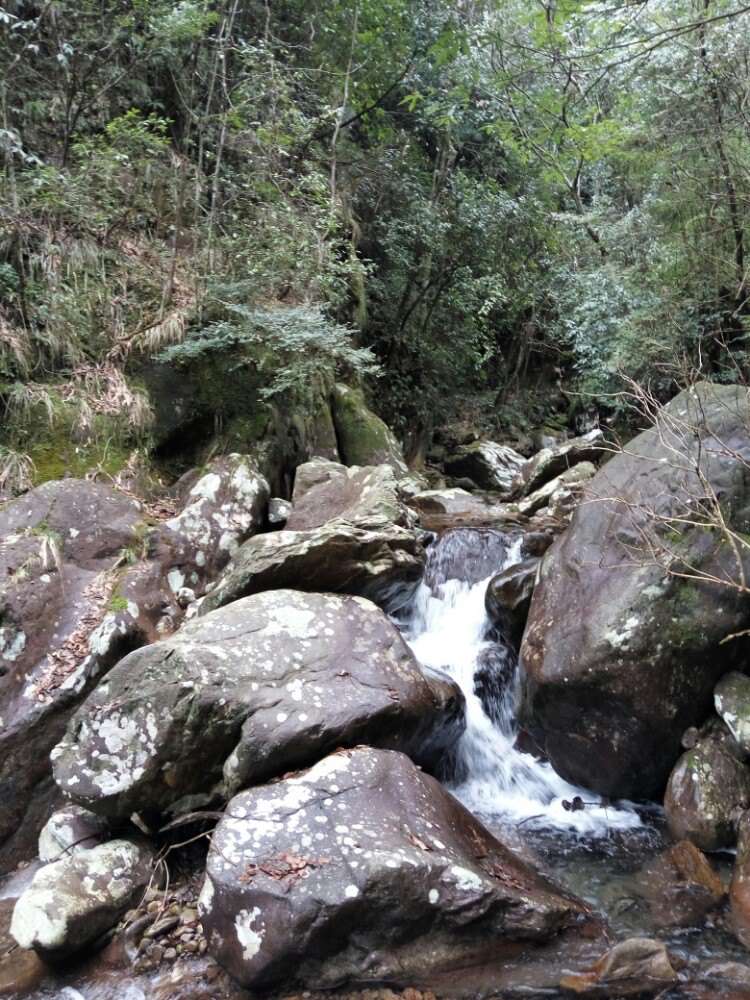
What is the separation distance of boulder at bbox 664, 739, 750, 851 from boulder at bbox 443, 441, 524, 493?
754 centimetres

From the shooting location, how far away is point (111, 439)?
24.3ft

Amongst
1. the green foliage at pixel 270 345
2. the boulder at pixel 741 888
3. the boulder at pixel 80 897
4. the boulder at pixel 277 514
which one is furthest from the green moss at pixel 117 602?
the boulder at pixel 741 888

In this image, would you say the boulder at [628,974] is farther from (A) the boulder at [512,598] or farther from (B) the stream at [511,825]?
(A) the boulder at [512,598]

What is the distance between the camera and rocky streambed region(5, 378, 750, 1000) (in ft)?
11.8

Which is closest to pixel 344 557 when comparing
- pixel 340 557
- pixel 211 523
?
pixel 340 557

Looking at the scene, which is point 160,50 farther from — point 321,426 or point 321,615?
point 321,615

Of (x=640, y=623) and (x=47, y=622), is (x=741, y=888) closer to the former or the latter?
(x=640, y=623)

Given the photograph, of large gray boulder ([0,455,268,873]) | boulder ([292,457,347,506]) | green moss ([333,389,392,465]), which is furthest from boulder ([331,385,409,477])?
large gray boulder ([0,455,268,873])

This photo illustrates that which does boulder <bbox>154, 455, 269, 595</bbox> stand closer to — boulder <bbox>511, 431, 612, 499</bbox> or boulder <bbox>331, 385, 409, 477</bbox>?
boulder <bbox>331, 385, 409, 477</bbox>

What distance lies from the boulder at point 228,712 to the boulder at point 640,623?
115 cm

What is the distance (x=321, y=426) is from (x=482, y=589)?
14.0 ft

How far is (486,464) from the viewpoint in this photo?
12.5 metres

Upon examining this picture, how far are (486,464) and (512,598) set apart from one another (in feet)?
21.1

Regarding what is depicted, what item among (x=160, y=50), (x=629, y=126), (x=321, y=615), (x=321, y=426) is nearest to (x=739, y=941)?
(x=321, y=615)
